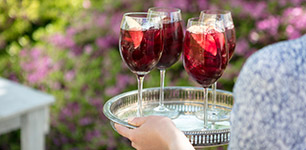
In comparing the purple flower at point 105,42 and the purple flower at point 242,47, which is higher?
the purple flower at point 242,47

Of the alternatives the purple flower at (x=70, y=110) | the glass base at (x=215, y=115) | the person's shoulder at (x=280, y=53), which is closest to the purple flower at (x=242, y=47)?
the purple flower at (x=70, y=110)

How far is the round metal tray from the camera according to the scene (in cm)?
153

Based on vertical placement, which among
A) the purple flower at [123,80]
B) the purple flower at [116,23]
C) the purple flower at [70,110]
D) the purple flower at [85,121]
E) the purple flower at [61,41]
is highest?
the purple flower at [116,23]

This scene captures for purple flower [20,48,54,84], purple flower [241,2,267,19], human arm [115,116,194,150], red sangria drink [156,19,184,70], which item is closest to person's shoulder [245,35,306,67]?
human arm [115,116,194,150]

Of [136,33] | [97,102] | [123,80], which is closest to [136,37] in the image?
[136,33]

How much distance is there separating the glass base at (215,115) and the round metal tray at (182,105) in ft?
0.05

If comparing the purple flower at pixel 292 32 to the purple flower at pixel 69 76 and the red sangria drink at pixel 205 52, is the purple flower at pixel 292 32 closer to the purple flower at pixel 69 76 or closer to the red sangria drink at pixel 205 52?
the purple flower at pixel 69 76

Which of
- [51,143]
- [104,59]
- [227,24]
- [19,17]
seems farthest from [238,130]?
[19,17]

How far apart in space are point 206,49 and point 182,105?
0.48 meters

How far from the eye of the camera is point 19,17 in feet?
19.2

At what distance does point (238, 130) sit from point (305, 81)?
148mm

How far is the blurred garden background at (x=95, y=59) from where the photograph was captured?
11.9ft

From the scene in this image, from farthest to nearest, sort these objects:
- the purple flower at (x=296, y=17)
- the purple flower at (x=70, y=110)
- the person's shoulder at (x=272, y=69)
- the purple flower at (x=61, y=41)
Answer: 1. the purple flower at (x=61, y=41)
2. the purple flower at (x=70, y=110)
3. the purple flower at (x=296, y=17)
4. the person's shoulder at (x=272, y=69)

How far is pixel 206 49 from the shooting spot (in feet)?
4.69
